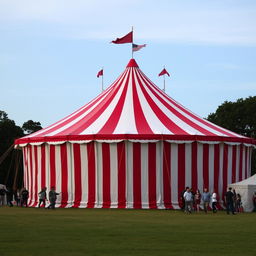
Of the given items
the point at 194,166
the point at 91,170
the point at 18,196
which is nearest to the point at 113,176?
the point at 91,170

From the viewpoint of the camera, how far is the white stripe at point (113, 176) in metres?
26.2

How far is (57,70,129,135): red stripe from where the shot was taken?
27.1m

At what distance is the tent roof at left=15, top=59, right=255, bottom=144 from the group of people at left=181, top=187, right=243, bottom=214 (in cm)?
205

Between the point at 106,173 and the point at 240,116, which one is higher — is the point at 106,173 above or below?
below

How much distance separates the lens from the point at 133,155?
26.1 metres

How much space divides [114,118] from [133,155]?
6.39 ft

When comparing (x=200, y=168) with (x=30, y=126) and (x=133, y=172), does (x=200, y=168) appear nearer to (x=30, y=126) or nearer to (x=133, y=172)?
(x=133, y=172)

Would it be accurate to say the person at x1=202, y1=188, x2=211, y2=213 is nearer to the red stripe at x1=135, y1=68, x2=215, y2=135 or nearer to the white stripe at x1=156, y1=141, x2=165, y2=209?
the white stripe at x1=156, y1=141, x2=165, y2=209

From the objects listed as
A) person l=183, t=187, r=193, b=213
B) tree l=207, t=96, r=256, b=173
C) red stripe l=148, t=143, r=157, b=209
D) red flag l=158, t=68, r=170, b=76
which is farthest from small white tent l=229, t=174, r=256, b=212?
tree l=207, t=96, r=256, b=173

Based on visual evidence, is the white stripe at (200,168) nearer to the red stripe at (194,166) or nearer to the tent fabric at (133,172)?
the tent fabric at (133,172)

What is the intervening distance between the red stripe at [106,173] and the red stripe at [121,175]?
1.34 feet

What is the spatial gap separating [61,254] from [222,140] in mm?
16023

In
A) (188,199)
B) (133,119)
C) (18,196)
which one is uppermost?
(133,119)

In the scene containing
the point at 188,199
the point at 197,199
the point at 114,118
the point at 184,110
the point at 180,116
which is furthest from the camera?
the point at 184,110
